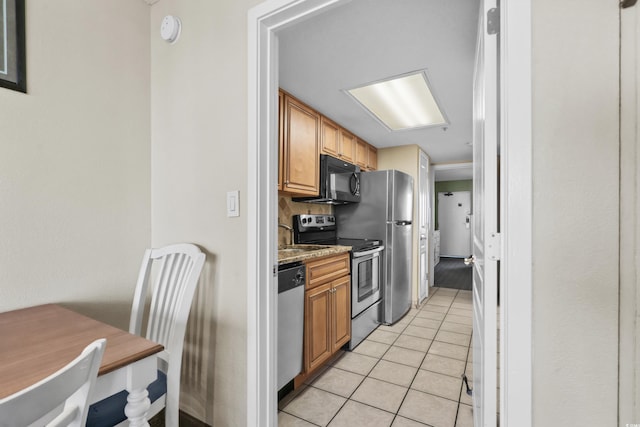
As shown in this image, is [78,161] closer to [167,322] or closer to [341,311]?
[167,322]

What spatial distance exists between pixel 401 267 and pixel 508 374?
266 centimetres

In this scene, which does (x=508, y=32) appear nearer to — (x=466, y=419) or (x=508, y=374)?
(x=508, y=374)

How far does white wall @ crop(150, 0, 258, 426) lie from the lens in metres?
1.35

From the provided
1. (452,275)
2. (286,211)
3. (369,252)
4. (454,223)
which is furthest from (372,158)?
(454,223)

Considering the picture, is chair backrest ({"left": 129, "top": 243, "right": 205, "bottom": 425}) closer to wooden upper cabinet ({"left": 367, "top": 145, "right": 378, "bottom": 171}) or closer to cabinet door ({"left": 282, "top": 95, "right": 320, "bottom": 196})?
cabinet door ({"left": 282, "top": 95, "right": 320, "bottom": 196})

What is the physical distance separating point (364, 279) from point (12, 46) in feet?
8.95

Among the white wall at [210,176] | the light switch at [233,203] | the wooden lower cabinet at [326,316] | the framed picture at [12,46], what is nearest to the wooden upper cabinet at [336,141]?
the wooden lower cabinet at [326,316]

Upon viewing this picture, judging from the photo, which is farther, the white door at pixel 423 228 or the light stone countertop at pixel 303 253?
the white door at pixel 423 228

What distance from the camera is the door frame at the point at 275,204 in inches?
29.3

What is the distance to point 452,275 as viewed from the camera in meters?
5.82

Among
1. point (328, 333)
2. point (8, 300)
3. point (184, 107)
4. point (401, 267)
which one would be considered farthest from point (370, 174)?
point (8, 300)

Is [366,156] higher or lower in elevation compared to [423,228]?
higher

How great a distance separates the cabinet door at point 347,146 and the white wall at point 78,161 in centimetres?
197

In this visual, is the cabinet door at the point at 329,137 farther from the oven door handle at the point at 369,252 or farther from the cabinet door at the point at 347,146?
the oven door handle at the point at 369,252
